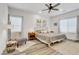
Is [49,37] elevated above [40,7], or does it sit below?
below

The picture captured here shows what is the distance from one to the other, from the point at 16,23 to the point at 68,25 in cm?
108

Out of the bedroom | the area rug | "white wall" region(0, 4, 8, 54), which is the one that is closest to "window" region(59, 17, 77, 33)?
the bedroom

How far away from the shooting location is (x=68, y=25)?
1.63 meters

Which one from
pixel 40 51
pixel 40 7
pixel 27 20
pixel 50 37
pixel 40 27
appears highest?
pixel 40 7

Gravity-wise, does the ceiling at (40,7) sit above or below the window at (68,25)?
above

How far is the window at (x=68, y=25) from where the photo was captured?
1.59 meters

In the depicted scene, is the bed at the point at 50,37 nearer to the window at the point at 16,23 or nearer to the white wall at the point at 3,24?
the window at the point at 16,23

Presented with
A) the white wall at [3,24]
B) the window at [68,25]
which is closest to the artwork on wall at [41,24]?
the window at [68,25]

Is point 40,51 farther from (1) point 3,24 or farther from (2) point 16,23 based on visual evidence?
(1) point 3,24

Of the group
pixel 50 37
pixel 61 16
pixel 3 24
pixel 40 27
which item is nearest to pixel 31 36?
pixel 40 27

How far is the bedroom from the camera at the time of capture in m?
1.52

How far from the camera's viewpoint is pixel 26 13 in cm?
163

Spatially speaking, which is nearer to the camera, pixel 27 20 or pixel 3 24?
pixel 3 24

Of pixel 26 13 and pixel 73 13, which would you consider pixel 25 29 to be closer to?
pixel 26 13
